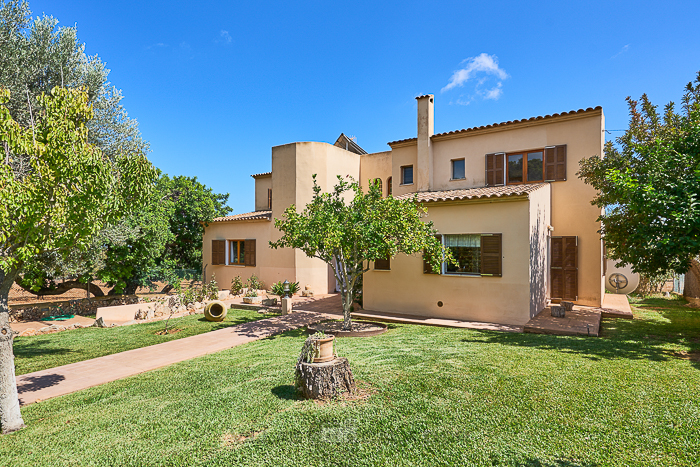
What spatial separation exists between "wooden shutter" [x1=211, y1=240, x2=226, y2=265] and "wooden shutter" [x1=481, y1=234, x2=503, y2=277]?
1458 centimetres

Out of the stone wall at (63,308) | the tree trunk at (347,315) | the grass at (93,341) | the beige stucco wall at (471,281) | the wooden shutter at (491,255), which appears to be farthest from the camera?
the stone wall at (63,308)

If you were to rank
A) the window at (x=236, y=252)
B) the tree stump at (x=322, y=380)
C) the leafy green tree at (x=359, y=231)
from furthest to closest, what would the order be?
the window at (x=236, y=252) → the leafy green tree at (x=359, y=231) → the tree stump at (x=322, y=380)

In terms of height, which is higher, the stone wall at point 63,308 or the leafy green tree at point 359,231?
the leafy green tree at point 359,231

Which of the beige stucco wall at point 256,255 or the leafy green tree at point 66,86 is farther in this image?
the beige stucco wall at point 256,255

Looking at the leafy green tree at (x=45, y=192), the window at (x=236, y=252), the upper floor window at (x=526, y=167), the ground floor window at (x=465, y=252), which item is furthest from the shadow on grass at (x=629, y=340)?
the window at (x=236, y=252)

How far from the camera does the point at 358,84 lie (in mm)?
18312

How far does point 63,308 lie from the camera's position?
14602mm

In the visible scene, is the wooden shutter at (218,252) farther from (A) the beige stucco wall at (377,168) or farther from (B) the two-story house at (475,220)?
(A) the beige stucco wall at (377,168)

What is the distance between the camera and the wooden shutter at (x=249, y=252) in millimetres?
19625

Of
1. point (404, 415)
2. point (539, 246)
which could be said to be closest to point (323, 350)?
point (404, 415)

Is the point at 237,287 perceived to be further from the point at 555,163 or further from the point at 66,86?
the point at 555,163

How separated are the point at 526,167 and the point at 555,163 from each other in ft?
3.37

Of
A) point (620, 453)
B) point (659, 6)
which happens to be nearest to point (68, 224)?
point (620, 453)

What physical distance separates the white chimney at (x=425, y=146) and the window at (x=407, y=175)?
4.17ft
